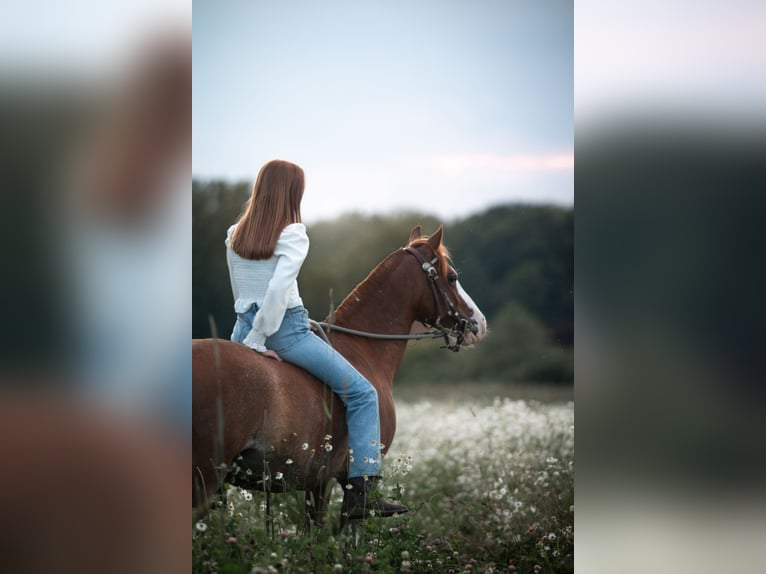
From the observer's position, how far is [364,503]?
3.34 meters

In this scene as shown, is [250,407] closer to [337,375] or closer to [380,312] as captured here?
[337,375]

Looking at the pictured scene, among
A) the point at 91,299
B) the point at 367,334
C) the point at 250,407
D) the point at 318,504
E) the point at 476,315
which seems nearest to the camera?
the point at 91,299

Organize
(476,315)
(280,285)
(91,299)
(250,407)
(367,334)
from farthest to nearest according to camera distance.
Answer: (476,315), (367,334), (280,285), (250,407), (91,299)

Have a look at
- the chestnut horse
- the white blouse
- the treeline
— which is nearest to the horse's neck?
the chestnut horse

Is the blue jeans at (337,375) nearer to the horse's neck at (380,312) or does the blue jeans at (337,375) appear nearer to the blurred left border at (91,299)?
the horse's neck at (380,312)

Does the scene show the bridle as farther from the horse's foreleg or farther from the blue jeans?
the horse's foreleg

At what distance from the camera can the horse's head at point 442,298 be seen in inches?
159

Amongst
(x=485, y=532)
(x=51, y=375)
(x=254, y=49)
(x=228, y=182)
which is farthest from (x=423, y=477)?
(x=228, y=182)

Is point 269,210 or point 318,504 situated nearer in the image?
point 269,210

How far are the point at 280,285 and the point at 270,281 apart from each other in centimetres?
7

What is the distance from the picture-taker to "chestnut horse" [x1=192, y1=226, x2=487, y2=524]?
2.78 m

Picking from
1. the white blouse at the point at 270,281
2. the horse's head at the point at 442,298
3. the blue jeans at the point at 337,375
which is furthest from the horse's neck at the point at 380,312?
the white blouse at the point at 270,281

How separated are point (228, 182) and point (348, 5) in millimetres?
5163

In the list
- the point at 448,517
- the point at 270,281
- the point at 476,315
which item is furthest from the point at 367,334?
the point at 448,517
